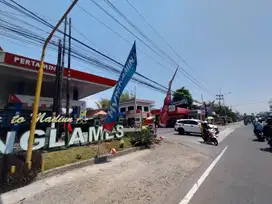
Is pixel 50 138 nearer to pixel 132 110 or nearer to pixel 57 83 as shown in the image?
pixel 57 83

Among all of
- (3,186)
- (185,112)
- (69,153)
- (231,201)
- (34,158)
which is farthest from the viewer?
(185,112)

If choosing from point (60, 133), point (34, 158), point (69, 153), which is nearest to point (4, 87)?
point (60, 133)

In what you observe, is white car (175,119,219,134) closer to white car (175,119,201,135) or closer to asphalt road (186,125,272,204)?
white car (175,119,201,135)

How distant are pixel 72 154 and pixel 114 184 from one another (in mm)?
3038

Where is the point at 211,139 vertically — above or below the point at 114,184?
above

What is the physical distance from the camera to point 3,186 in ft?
17.2

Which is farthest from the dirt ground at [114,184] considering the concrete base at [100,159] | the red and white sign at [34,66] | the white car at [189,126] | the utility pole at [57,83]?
the white car at [189,126]

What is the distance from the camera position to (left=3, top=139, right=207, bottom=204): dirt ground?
481 centimetres

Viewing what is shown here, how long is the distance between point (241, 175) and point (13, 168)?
7.19 meters

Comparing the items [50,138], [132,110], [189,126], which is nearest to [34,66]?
[50,138]

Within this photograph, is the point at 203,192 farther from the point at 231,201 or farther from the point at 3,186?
the point at 3,186

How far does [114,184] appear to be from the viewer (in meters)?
5.78

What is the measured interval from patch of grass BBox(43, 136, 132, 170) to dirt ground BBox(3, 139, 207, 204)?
0.65 metres

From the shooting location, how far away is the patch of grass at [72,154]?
7023 millimetres
